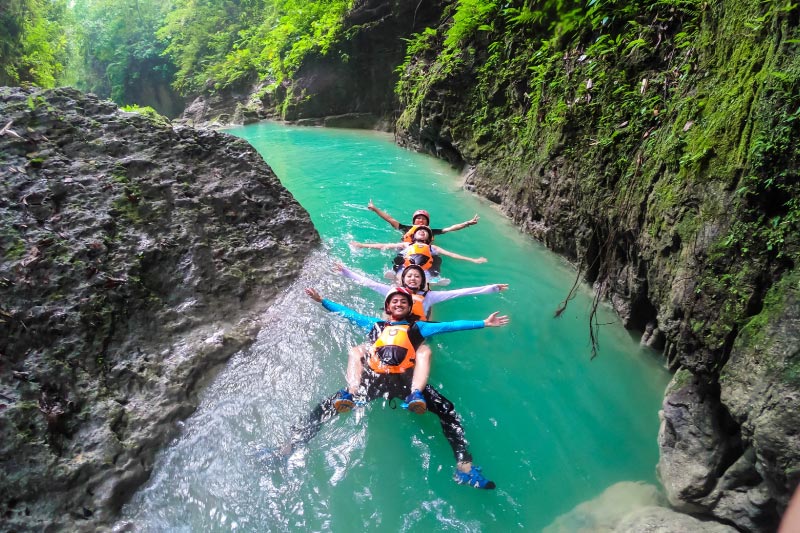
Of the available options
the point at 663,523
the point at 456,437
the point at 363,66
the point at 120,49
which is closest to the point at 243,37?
the point at 120,49

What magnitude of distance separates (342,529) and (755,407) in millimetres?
2792

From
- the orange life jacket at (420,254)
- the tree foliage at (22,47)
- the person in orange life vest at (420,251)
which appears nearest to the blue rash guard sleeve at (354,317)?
the person in orange life vest at (420,251)

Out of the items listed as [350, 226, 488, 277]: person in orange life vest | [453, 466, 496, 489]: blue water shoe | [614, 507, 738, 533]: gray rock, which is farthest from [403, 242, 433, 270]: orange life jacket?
[614, 507, 738, 533]: gray rock

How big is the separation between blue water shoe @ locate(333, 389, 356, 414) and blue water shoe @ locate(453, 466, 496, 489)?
40.7 inches

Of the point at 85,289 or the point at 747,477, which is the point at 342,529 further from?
the point at 85,289

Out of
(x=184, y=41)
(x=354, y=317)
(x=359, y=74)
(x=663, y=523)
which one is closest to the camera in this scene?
(x=663, y=523)

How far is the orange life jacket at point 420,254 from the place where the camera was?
20.9 ft

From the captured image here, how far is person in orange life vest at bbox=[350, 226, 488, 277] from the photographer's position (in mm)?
6398

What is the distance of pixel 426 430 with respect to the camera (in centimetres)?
380

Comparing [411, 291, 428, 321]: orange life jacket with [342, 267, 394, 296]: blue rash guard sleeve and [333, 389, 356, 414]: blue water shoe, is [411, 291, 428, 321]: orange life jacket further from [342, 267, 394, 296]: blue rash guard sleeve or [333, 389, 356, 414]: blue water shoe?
[333, 389, 356, 414]: blue water shoe

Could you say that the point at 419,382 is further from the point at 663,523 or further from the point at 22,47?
the point at 22,47

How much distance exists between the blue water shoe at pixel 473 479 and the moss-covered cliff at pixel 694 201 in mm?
1355

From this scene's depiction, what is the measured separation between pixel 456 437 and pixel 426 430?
367 mm

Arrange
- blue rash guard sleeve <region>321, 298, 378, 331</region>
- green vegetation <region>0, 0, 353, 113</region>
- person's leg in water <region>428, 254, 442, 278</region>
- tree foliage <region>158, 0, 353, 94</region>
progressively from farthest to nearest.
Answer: green vegetation <region>0, 0, 353, 113</region> → tree foliage <region>158, 0, 353, 94</region> → person's leg in water <region>428, 254, 442, 278</region> → blue rash guard sleeve <region>321, 298, 378, 331</region>
